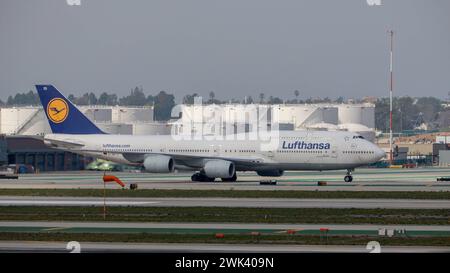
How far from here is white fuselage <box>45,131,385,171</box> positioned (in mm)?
78562

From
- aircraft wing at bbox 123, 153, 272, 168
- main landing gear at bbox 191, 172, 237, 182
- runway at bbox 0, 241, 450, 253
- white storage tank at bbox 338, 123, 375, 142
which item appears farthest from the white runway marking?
white storage tank at bbox 338, 123, 375, 142

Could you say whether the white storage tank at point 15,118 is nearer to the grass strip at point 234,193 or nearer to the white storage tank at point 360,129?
the white storage tank at point 360,129

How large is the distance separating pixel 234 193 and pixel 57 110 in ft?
94.2

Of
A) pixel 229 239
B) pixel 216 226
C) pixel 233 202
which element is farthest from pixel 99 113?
pixel 229 239

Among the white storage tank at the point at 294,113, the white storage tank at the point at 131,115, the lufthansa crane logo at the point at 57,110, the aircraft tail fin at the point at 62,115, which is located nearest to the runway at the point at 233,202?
the aircraft tail fin at the point at 62,115

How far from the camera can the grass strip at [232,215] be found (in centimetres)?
4456

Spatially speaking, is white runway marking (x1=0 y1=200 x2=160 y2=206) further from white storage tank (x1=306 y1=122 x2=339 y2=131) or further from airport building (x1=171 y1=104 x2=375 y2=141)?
white storage tank (x1=306 y1=122 x2=339 y2=131)

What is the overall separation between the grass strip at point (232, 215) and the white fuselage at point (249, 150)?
28.6 metres

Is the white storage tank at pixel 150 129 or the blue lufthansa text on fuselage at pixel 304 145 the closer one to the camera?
the blue lufthansa text on fuselage at pixel 304 145
